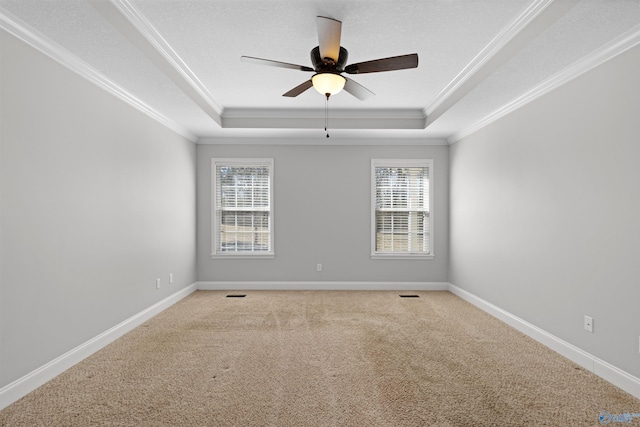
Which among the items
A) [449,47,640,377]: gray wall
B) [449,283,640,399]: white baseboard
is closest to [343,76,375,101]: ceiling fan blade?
[449,47,640,377]: gray wall

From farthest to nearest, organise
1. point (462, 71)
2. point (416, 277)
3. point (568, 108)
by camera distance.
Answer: point (416, 277), point (462, 71), point (568, 108)

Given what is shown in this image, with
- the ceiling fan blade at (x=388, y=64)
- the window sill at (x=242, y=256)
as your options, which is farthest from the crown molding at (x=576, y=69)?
the window sill at (x=242, y=256)

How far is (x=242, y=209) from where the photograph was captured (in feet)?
19.1

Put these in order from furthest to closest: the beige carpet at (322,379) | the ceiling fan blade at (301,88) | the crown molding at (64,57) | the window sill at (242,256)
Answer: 1. the window sill at (242,256)
2. the ceiling fan blade at (301,88)
3. the crown molding at (64,57)
4. the beige carpet at (322,379)

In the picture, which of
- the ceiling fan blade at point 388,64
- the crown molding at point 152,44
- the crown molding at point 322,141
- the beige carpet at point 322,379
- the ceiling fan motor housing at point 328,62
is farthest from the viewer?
the crown molding at point 322,141

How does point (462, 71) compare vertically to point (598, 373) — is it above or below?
above

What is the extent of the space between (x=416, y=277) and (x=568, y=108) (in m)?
3.45

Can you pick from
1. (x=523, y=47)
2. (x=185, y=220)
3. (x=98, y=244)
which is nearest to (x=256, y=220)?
(x=185, y=220)

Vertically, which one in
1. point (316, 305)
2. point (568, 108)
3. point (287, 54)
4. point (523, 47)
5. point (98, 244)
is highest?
point (287, 54)

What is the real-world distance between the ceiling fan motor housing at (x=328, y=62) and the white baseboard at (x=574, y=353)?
10.0 feet

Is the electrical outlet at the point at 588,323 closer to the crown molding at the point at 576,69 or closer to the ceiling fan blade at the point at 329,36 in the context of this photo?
the crown molding at the point at 576,69

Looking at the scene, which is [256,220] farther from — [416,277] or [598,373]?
[598,373]

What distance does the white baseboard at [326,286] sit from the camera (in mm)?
5754

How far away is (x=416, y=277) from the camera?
581cm
